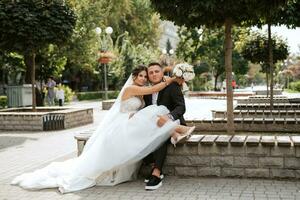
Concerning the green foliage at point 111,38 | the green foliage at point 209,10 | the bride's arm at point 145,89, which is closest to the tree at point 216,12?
the green foliage at point 209,10

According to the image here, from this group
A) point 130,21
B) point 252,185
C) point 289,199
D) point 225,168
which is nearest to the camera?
point 289,199

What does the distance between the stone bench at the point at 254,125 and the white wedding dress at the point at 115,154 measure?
382 centimetres

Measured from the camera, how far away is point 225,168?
270 inches

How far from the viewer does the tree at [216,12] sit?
294 inches

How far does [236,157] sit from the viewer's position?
6.77 metres

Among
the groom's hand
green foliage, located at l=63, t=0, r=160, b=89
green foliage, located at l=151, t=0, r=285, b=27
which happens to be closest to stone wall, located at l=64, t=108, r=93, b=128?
green foliage, located at l=63, t=0, r=160, b=89

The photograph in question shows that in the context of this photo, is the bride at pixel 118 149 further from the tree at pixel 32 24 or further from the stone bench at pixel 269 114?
the tree at pixel 32 24

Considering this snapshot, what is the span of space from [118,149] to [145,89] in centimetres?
102

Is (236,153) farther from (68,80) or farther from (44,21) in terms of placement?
(68,80)

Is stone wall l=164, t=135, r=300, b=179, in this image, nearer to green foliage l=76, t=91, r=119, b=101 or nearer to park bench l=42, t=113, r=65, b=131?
park bench l=42, t=113, r=65, b=131

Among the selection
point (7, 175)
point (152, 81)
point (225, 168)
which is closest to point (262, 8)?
point (152, 81)

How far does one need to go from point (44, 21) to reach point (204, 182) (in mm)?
9043

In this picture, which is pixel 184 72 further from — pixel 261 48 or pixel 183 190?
pixel 261 48

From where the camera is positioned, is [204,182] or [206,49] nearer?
[204,182]
